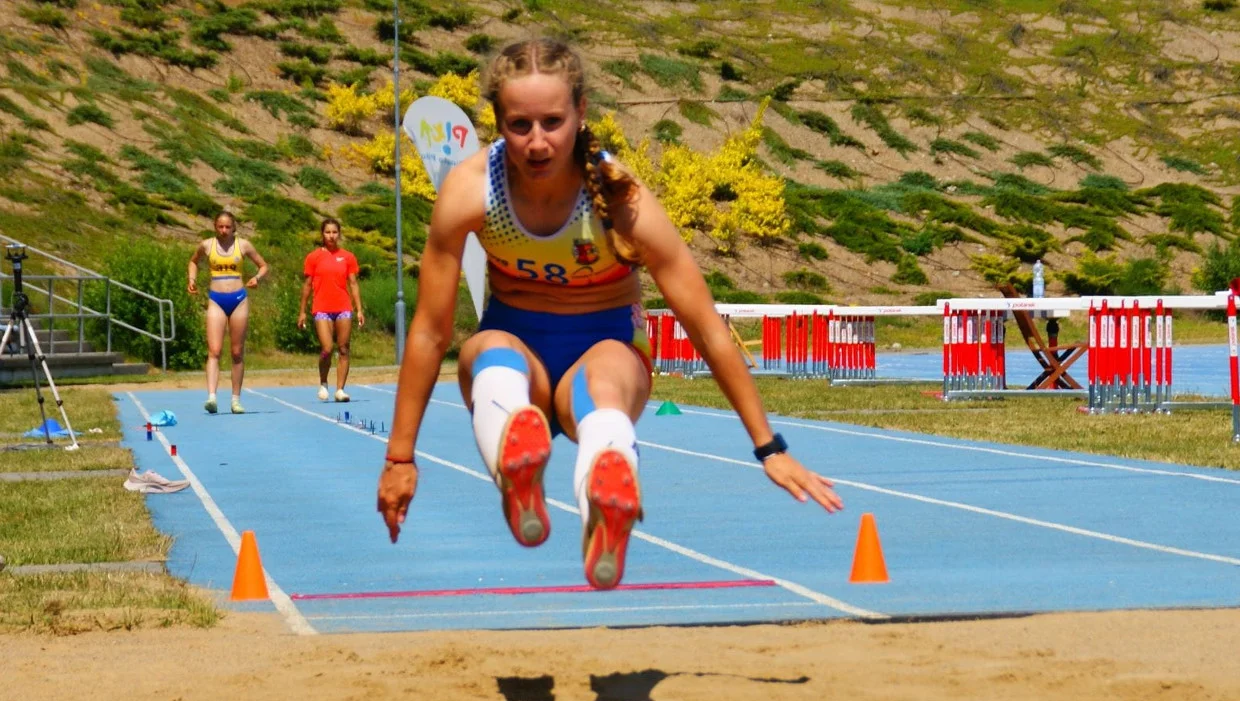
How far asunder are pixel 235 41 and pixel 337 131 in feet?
25.4

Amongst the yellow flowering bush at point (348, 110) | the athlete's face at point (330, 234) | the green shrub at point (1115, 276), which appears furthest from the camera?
the yellow flowering bush at point (348, 110)

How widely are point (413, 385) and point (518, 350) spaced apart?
32 centimetres

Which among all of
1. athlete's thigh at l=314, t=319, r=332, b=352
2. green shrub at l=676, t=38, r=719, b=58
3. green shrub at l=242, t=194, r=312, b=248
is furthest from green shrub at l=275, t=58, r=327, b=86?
athlete's thigh at l=314, t=319, r=332, b=352

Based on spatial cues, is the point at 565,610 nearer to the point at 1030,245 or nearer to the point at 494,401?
the point at 494,401

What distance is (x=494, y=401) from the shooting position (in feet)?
16.6

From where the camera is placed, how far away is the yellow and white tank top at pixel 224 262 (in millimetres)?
17453

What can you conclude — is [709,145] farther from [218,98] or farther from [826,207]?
[218,98]

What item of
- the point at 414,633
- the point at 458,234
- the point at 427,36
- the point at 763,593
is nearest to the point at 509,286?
the point at 458,234

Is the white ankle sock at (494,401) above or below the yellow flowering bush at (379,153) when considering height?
below

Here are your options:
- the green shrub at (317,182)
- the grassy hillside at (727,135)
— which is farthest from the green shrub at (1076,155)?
the green shrub at (317,182)

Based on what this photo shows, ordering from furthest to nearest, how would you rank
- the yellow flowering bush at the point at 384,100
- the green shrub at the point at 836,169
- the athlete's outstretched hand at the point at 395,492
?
the green shrub at the point at 836,169 → the yellow flowering bush at the point at 384,100 → the athlete's outstretched hand at the point at 395,492

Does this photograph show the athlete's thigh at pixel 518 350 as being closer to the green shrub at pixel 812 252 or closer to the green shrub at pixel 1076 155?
the green shrub at pixel 812 252

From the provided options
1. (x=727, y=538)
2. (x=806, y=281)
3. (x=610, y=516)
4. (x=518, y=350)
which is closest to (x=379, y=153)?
(x=806, y=281)

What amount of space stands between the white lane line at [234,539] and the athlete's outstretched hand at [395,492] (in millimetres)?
1578
